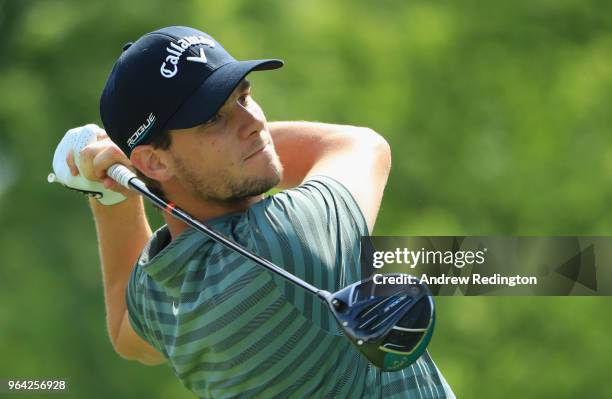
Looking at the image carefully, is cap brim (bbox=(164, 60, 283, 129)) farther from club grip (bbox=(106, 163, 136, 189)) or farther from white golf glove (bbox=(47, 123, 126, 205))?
white golf glove (bbox=(47, 123, 126, 205))

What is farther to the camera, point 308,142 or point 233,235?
point 308,142

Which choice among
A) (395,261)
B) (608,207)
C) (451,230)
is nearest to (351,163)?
(395,261)

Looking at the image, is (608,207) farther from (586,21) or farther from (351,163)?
(351,163)

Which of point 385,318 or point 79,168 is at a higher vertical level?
point 79,168

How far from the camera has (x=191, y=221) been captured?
8.63 feet

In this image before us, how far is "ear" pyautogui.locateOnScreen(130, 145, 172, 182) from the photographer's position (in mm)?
2756

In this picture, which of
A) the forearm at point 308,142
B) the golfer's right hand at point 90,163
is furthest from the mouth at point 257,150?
the golfer's right hand at point 90,163

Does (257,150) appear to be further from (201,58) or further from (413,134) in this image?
(413,134)

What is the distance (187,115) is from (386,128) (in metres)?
4.80

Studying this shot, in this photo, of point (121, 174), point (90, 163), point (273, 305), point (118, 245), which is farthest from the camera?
point (118, 245)

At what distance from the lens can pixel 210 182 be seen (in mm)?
2717

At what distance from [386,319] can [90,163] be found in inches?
35.5

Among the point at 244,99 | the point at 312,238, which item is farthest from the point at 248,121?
the point at 312,238

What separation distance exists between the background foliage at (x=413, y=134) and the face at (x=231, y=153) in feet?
14.5
